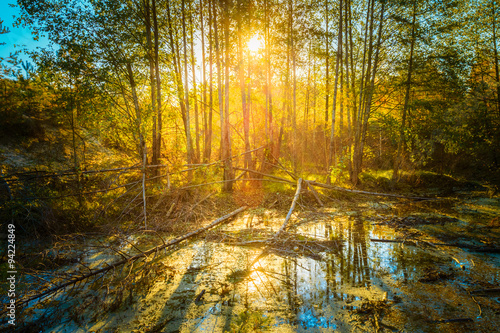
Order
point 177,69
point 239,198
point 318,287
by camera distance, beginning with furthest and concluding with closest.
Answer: point 177,69 < point 239,198 < point 318,287

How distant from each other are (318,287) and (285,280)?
0.53m

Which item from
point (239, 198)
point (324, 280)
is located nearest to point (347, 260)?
point (324, 280)

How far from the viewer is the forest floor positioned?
109 inches

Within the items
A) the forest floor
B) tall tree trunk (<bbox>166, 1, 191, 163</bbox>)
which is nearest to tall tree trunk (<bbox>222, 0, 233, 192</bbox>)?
tall tree trunk (<bbox>166, 1, 191, 163</bbox>)

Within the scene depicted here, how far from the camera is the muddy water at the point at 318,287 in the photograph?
8.97 feet

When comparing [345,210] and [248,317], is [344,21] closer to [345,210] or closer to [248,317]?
[345,210]

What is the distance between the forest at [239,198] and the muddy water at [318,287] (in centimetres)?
3

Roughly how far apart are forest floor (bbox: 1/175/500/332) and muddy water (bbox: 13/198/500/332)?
2 cm

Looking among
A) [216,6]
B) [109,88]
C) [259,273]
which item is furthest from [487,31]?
[109,88]

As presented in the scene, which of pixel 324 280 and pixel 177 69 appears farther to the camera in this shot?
pixel 177 69

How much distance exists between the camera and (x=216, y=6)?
10.1m

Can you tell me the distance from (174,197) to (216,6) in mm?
8801

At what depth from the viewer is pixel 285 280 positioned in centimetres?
369

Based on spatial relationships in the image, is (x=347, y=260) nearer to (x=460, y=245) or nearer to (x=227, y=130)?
(x=460, y=245)
